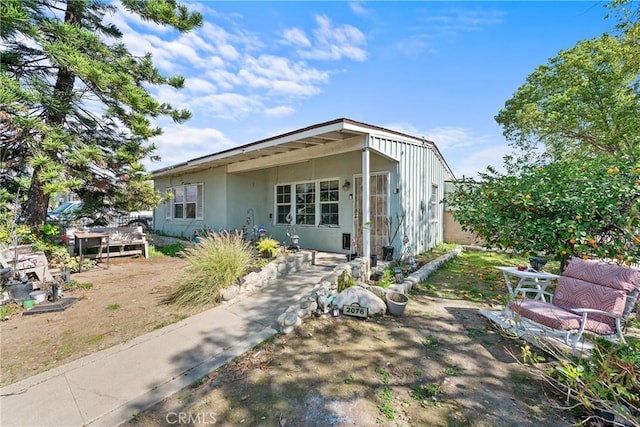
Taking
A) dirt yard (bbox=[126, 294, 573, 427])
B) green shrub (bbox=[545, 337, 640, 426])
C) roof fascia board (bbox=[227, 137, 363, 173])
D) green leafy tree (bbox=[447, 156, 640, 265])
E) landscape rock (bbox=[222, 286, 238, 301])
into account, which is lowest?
dirt yard (bbox=[126, 294, 573, 427])

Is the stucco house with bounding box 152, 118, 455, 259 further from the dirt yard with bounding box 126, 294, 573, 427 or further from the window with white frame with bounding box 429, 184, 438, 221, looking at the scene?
the dirt yard with bounding box 126, 294, 573, 427

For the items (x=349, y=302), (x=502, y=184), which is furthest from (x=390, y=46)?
(x=349, y=302)

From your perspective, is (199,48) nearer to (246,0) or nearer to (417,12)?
(246,0)

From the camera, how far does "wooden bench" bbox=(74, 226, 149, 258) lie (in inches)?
337

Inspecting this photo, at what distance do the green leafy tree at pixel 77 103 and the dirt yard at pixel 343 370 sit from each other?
187 inches

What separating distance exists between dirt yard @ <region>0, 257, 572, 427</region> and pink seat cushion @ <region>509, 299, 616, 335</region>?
45cm

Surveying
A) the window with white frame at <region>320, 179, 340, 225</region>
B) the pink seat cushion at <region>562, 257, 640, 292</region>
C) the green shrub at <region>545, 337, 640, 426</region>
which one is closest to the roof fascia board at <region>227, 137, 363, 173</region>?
the window with white frame at <region>320, 179, 340, 225</region>

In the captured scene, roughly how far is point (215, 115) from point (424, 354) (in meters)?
10.6

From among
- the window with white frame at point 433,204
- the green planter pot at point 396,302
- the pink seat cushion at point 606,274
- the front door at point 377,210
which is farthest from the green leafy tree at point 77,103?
the pink seat cushion at point 606,274

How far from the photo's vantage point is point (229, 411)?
7.34 ft

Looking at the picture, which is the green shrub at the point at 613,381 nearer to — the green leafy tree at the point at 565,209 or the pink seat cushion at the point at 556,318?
the pink seat cushion at the point at 556,318

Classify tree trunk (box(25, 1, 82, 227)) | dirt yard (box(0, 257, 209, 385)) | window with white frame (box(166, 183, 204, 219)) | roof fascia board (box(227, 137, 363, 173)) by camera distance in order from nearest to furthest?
dirt yard (box(0, 257, 209, 385)) → roof fascia board (box(227, 137, 363, 173)) → tree trunk (box(25, 1, 82, 227)) → window with white frame (box(166, 183, 204, 219))

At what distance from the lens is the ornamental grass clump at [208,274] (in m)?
4.57

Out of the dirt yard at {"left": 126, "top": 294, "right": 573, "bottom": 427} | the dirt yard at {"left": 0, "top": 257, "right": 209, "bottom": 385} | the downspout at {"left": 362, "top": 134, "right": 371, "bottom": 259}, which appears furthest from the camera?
the downspout at {"left": 362, "top": 134, "right": 371, "bottom": 259}
